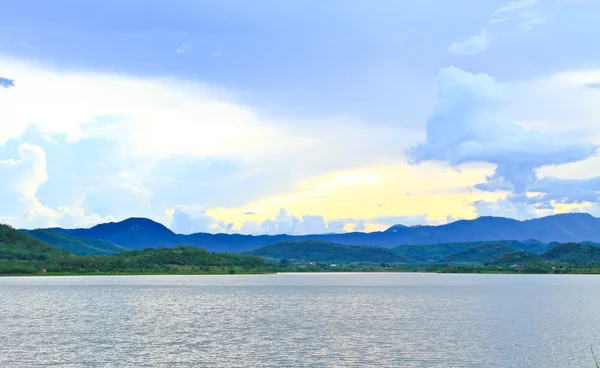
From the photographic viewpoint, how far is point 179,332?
121 m

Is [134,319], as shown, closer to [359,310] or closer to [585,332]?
[359,310]

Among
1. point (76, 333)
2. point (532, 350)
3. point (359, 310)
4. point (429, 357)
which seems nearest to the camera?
point (429, 357)

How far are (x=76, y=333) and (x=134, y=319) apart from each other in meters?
28.3

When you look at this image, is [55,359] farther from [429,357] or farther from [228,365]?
[429,357]

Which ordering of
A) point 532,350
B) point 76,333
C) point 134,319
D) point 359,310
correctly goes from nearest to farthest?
1. point 532,350
2. point 76,333
3. point 134,319
4. point 359,310

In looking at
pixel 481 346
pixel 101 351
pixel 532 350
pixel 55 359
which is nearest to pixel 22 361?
pixel 55 359

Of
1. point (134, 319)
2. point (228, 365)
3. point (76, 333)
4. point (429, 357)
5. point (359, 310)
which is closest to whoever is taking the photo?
point (228, 365)

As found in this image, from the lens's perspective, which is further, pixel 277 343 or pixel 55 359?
pixel 277 343

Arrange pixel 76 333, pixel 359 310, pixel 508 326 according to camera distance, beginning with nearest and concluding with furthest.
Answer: pixel 76 333 → pixel 508 326 → pixel 359 310

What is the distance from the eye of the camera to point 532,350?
100000 millimetres

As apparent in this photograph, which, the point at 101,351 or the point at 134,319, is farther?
the point at 134,319

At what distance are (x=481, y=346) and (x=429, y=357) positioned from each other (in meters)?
16.5

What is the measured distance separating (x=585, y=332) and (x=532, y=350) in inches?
1218

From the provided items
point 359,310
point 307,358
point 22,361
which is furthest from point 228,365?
point 359,310
